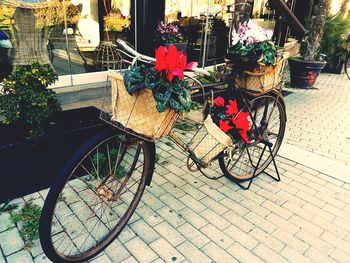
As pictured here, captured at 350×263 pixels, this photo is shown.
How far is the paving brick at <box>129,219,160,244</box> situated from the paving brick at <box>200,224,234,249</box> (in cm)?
46

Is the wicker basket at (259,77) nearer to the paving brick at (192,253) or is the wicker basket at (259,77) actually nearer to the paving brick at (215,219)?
the paving brick at (215,219)

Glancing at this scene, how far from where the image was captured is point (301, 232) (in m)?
2.81

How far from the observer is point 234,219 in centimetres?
291

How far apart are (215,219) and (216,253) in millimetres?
445

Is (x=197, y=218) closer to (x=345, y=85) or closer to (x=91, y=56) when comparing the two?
(x=91, y=56)

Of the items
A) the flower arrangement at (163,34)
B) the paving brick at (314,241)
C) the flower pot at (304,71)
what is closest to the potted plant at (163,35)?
the flower arrangement at (163,34)

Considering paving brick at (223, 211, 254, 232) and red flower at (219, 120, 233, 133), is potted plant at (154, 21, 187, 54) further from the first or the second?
paving brick at (223, 211, 254, 232)

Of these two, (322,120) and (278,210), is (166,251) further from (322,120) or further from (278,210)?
(322,120)

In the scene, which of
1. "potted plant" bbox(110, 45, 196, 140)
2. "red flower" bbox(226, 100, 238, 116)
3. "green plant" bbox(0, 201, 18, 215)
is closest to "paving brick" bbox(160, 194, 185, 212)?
"red flower" bbox(226, 100, 238, 116)

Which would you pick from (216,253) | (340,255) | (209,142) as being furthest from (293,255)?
(209,142)

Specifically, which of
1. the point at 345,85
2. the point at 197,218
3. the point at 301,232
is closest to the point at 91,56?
the point at 197,218

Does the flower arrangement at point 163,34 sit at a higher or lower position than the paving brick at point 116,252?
higher

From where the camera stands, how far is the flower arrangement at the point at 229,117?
9.68ft

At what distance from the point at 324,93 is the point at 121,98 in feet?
24.1
